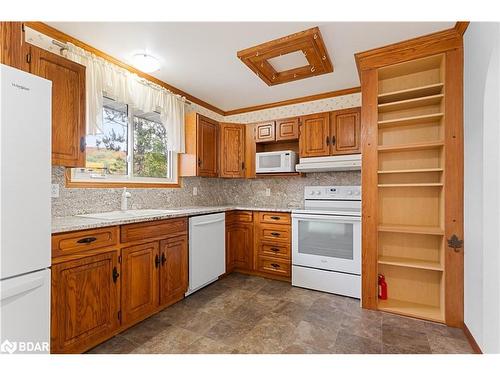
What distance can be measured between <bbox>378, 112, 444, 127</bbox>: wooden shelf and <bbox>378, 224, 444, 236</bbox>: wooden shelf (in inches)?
40.2

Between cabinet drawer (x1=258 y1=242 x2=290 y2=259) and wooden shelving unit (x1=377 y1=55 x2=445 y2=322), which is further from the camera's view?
cabinet drawer (x1=258 y1=242 x2=290 y2=259)

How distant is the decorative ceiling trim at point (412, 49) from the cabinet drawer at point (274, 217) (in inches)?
72.2

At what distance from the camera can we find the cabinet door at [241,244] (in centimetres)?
329

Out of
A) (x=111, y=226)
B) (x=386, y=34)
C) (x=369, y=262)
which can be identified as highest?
(x=386, y=34)

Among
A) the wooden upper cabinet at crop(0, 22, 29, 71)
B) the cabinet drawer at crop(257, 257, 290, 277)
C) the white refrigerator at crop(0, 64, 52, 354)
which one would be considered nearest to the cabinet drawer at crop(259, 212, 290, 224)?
the cabinet drawer at crop(257, 257, 290, 277)

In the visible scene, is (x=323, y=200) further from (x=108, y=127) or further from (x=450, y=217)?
(x=108, y=127)

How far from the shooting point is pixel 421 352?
169 cm

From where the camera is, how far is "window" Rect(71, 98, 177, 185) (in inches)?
93.4

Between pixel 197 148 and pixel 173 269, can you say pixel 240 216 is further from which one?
pixel 173 269

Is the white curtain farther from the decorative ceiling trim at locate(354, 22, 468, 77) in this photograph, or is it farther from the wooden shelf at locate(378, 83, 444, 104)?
the wooden shelf at locate(378, 83, 444, 104)

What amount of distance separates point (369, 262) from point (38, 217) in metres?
2.63

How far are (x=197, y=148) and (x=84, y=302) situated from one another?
2108 mm

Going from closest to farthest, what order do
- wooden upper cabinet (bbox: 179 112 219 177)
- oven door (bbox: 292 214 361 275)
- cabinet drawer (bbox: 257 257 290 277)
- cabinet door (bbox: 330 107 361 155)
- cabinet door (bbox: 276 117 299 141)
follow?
1. oven door (bbox: 292 214 361 275)
2. cabinet door (bbox: 330 107 361 155)
3. cabinet drawer (bbox: 257 257 290 277)
4. wooden upper cabinet (bbox: 179 112 219 177)
5. cabinet door (bbox: 276 117 299 141)
